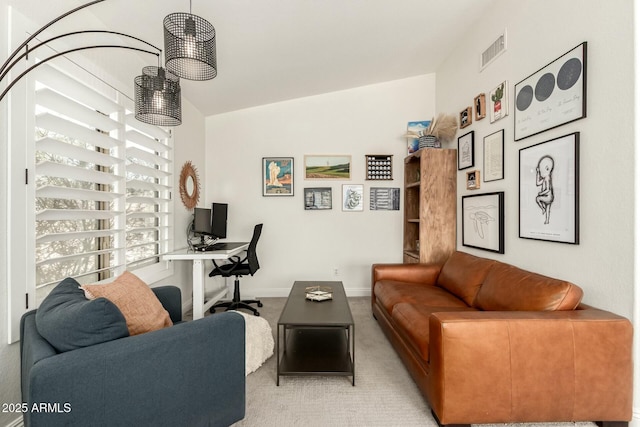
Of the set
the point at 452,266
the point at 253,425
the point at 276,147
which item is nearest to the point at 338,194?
the point at 276,147

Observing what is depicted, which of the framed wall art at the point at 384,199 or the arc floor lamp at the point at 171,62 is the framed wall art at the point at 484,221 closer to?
the framed wall art at the point at 384,199

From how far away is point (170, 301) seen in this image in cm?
207

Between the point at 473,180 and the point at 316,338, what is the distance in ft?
7.29

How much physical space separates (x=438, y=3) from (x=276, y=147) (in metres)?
2.51

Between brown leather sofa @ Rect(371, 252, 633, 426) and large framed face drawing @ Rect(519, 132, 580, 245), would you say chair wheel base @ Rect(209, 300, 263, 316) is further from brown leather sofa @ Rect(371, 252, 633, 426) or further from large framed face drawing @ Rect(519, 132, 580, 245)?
large framed face drawing @ Rect(519, 132, 580, 245)

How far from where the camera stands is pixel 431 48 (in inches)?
136

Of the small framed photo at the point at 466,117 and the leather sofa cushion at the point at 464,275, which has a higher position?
the small framed photo at the point at 466,117

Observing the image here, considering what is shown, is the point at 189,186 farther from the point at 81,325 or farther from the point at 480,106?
the point at 480,106

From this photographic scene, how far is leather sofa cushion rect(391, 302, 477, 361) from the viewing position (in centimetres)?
188

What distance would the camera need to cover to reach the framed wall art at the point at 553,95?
189 centimetres

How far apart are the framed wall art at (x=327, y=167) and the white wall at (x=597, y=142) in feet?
7.10

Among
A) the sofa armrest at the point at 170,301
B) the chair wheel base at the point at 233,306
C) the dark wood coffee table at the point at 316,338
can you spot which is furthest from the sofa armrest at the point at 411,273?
the sofa armrest at the point at 170,301

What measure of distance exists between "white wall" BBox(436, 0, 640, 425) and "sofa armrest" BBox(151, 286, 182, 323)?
2.67 meters

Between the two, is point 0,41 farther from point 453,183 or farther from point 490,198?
point 453,183
